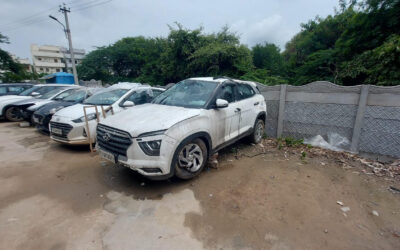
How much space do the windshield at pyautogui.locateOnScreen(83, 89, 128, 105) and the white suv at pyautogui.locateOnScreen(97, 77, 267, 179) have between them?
78.0 inches

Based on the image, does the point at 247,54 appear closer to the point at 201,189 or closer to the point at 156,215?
the point at 201,189

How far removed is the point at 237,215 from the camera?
8.14 feet

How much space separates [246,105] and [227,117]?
0.85 meters

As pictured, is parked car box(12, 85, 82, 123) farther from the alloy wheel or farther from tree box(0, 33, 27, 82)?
tree box(0, 33, 27, 82)

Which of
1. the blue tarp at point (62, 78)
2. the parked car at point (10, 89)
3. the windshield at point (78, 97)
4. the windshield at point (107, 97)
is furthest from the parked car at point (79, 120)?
the blue tarp at point (62, 78)

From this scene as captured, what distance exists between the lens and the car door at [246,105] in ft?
13.8

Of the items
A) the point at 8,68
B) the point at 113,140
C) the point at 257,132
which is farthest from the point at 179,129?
the point at 8,68

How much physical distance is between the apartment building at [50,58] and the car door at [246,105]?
5952 cm

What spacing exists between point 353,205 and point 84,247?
3.55 metres

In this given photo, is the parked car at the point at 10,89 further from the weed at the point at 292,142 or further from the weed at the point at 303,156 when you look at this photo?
the weed at the point at 303,156

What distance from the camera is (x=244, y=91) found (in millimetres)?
4508

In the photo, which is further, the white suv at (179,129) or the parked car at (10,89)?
the parked car at (10,89)

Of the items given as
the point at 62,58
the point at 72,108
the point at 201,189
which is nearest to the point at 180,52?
the point at 72,108

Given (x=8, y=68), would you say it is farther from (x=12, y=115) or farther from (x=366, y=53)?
(x=366, y=53)
